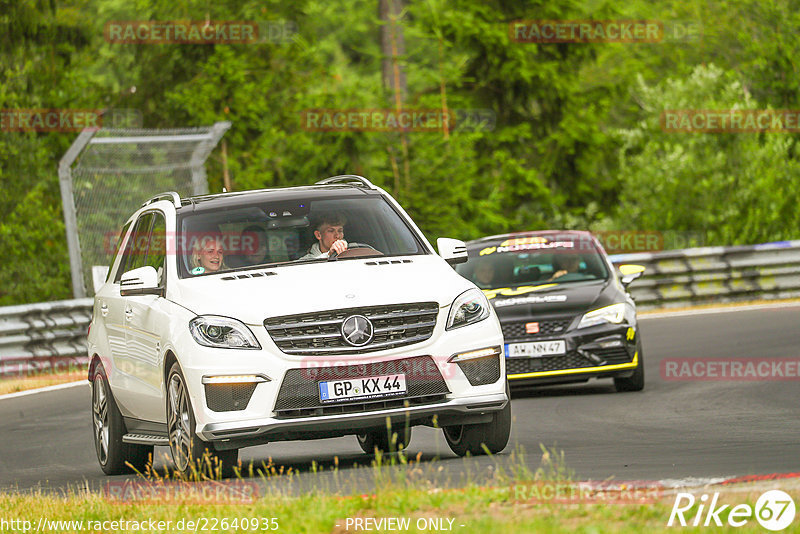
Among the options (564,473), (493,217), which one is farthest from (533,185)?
(564,473)

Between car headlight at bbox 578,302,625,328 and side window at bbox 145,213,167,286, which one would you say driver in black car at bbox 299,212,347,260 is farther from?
car headlight at bbox 578,302,625,328

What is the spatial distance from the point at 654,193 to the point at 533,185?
4481mm

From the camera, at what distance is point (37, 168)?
3006cm

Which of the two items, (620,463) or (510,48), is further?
(510,48)

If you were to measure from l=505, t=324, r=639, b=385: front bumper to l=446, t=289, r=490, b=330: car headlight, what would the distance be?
15.9 feet

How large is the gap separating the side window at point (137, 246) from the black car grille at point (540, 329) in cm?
419

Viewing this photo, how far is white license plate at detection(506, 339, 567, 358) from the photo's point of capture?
46.5 ft

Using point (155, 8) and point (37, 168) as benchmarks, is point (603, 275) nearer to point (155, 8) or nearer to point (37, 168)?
point (37, 168)

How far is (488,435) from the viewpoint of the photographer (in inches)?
378

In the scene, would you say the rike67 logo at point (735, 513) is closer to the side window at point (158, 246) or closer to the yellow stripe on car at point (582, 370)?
the side window at point (158, 246)
